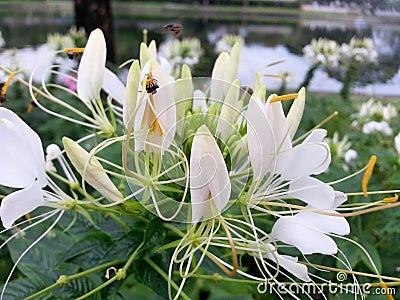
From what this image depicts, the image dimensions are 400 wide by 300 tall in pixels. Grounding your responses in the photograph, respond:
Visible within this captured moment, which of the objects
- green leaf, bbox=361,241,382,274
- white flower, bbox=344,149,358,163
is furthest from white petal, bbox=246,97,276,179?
white flower, bbox=344,149,358,163

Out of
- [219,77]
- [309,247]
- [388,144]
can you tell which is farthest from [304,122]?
[309,247]

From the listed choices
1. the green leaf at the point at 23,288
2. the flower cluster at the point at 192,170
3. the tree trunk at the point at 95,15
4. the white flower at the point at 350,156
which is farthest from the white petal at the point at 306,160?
the tree trunk at the point at 95,15

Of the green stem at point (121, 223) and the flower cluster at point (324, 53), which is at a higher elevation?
the flower cluster at point (324, 53)

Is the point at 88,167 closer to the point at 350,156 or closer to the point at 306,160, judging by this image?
the point at 306,160

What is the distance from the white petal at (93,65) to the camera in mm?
604

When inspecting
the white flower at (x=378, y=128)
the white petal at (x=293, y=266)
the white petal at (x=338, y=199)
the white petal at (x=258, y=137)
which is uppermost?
the white petal at (x=258, y=137)

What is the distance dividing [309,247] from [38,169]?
0.30 metres

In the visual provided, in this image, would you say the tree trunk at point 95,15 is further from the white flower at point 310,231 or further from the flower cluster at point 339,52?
the white flower at point 310,231

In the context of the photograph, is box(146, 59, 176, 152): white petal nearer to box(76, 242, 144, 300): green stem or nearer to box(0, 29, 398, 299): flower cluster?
box(0, 29, 398, 299): flower cluster

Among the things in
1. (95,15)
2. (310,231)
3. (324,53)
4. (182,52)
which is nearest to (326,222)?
(310,231)

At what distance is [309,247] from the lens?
0.49 m

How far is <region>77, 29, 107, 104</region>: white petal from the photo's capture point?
0.60 meters

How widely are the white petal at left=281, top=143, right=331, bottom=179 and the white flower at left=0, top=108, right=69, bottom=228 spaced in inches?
10.7

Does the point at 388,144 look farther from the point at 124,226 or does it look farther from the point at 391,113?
the point at 124,226
